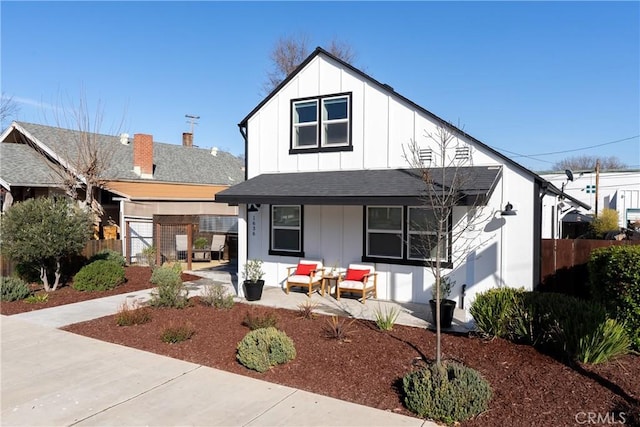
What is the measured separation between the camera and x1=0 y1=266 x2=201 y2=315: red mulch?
32.7 feet

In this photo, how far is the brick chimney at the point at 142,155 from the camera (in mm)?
21438

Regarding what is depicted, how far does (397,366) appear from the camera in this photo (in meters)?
6.03

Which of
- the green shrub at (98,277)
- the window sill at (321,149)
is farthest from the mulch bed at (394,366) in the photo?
the window sill at (321,149)

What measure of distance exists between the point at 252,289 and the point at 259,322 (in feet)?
9.04

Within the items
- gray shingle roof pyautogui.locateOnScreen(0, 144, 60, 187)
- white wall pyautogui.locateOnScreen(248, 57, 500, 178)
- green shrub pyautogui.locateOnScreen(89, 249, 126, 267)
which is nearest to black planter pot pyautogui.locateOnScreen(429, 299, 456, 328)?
white wall pyautogui.locateOnScreen(248, 57, 500, 178)

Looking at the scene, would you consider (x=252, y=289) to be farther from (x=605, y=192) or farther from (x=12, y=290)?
(x=605, y=192)

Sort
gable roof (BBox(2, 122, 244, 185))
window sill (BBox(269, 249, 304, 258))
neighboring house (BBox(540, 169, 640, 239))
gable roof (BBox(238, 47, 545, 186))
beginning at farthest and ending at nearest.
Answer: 1. neighboring house (BBox(540, 169, 640, 239))
2. gable roof (BBox(2, 122, 244, 185))
3. window sill (BBox(269, 249, 304, 258))
4. gable roof (BBox(238, 47, 545, 186))

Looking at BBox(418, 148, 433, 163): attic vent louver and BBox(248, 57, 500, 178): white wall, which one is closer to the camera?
BBox(418, 148, 433, 163): attic vent louver

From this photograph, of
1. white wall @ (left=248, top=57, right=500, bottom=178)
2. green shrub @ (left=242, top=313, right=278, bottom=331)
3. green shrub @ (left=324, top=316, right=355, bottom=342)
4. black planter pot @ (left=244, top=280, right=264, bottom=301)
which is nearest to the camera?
green shrub @ (left=324, top=316, right=355, bottom=342)

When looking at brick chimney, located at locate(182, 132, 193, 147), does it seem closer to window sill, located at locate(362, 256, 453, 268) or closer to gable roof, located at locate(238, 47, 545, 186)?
gable roof, located at locate(238, 47, 545, 186)

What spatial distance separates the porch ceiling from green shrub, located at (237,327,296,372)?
3.65 metres

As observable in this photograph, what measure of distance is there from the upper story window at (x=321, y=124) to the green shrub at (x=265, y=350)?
6.39 m

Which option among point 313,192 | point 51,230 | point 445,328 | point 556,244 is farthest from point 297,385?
point 51,230

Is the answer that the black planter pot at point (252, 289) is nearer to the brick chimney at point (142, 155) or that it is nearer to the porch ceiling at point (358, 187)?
the porch ceiling at point (358, 187)
